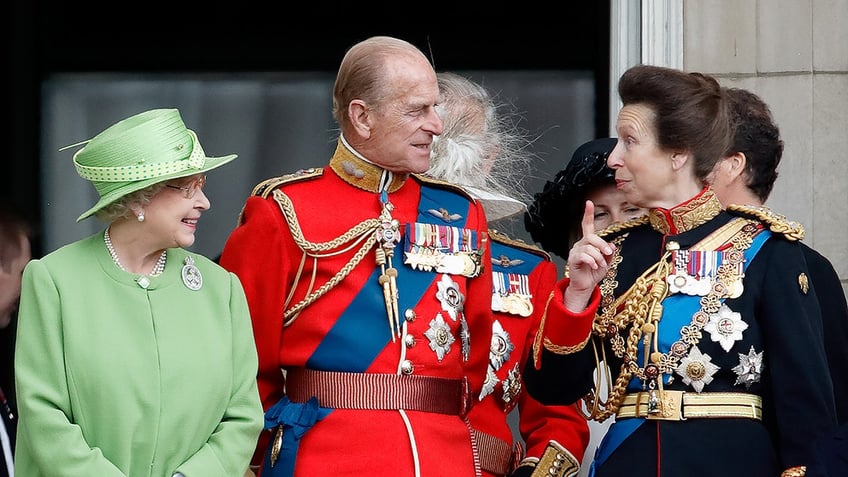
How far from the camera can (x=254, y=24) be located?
7.74 m

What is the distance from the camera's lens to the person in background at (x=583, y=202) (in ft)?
16.1

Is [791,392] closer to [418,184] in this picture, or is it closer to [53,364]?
[418,184]

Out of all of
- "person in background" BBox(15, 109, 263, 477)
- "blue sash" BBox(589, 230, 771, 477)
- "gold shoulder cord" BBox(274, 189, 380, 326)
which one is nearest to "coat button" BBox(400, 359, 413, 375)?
"gold shoulder cord" BBox(274, 189, 380, 326)

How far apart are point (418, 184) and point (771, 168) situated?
111 cm

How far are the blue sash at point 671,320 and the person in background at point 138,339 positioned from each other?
881 mm

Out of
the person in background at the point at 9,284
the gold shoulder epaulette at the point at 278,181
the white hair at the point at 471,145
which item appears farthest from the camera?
the white hair at the point at 471,145

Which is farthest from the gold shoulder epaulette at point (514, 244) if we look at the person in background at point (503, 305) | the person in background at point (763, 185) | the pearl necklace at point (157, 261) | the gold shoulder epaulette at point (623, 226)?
the pearl necklace at point (157, 261)

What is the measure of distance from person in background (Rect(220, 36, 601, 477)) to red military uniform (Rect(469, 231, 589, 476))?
1.30ft

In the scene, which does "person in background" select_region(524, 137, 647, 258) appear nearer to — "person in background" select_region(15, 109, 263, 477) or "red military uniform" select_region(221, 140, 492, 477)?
"red military uniform" select_region(221, 140, 492, 477)

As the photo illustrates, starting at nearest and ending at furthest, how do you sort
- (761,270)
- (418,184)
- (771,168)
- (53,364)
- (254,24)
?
(53,364) < (761,270) < (418,184) < (771,168) < (254,24)

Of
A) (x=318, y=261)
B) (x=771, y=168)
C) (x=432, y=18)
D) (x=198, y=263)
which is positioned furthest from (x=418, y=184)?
(x=432, y=18)

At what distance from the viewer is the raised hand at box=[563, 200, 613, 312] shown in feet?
12.6

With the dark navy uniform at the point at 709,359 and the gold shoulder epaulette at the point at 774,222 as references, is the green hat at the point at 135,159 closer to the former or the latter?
the dark navy uniform at the point at 709,359

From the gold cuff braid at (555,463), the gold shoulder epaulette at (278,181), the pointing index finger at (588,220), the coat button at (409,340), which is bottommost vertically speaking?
the gold cuff braid at (555,463)
